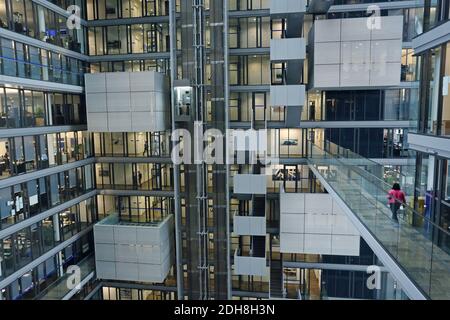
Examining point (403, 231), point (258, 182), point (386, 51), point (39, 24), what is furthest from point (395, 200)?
point (39, 24)

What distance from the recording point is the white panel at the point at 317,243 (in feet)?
57.6

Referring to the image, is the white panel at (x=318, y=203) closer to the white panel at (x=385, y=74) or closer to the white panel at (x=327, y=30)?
the white panel at (x=385, y=74)

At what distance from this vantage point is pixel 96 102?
17828 millimetres

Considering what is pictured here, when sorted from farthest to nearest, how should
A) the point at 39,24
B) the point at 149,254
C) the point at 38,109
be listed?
the point at 149,254
the point at 39,24
the point at 38,109

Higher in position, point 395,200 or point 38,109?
point 38,109

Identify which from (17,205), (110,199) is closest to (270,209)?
(110,199)

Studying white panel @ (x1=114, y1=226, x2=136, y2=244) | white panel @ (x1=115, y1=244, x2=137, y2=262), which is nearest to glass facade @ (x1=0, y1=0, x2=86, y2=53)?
white panel @ (x1=114, y1=226, x2=136, y2=244)

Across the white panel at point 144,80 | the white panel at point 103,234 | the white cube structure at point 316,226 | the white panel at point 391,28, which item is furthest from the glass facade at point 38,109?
the white panel at point 391,28

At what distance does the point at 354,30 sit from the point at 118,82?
477 inches

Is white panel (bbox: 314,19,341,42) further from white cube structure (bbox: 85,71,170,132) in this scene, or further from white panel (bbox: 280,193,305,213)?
white cube structure (bbox: 85,71,170,132)

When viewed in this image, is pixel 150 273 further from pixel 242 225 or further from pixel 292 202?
pixel 292 202

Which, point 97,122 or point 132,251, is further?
point 132,251

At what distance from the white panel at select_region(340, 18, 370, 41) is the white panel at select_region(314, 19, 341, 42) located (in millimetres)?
226
